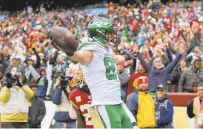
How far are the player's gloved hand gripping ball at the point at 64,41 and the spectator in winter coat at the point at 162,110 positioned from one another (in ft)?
12.3

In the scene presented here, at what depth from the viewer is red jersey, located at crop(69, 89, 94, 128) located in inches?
338

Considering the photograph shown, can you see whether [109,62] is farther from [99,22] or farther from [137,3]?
[137,3]

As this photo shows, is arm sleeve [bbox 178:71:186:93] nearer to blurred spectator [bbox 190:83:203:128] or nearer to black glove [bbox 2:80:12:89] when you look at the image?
blurred spectator [bbox 190:83:203:128]

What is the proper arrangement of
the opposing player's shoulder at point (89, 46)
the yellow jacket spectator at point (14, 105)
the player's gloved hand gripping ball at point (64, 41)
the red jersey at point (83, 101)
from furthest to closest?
the yellow jacket spectator at point (14, 105) < the red jersey at point (83, 101) < the opposing player's shoulder at point (89, 46) < the player's gloved hand gripping ball at point (64, 41)

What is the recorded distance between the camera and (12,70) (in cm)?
1240

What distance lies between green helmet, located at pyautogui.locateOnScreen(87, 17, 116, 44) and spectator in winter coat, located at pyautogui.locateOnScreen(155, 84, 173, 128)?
3231mm

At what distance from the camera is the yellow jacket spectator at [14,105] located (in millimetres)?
9789

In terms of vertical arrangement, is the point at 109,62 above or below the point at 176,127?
above

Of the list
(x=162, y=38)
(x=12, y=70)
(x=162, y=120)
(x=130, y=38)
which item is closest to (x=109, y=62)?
(x=162, y=120)

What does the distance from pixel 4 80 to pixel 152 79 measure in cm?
264

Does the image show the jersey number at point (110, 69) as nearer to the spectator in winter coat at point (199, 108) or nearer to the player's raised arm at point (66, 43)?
the player's raised arm at point (66, 43)

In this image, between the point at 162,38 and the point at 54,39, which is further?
the point at 162,38

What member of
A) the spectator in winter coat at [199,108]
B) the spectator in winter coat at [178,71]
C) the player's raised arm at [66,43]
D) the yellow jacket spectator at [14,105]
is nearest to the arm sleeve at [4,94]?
the yellow jacket spectator at [14,105]

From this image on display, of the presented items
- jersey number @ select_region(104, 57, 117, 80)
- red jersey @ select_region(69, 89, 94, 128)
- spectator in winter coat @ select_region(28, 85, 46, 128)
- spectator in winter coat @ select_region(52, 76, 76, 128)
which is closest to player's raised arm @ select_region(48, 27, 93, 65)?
jersey number @ select_region(104, 57, 117, 80)
